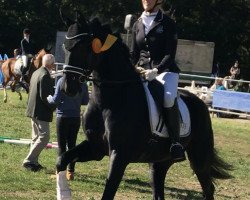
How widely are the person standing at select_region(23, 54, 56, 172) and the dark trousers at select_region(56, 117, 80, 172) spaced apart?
0.48 m

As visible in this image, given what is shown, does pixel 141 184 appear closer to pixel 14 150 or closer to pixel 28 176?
pixel 28 176

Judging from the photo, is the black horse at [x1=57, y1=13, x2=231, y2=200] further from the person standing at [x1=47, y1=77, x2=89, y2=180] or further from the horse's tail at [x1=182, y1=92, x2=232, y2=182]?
the person standing at [x1=47, y1=77, x2=89, y2=180]

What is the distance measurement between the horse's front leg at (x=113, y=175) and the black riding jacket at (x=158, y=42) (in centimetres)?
124

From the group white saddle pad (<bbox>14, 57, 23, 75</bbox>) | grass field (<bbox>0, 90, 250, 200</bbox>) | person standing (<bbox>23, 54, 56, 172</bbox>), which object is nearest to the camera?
grass field (<bbox>0, 90, 250, 200</bbox>)

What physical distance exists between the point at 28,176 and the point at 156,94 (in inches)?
143

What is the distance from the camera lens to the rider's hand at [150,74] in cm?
703

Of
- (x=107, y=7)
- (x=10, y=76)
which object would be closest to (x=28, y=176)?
(x=10, y=76)

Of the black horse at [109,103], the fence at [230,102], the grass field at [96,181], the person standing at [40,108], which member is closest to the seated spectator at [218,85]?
the fence at [230,102]

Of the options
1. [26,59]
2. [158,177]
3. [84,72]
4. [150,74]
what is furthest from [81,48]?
[26,59]

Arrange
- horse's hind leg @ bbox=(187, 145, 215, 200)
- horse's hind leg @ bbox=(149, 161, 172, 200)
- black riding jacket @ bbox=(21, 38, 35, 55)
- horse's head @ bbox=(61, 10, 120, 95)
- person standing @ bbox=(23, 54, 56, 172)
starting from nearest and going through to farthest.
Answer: horse's head @ bbox=(61, 10, 120, 95)
horse's hind leg @ bbox=(149, 161, 172, 200)
horse's hind leg @ bbox=(187, 145, 215, 200)
person standing @ bbox=(23, 54, 56, 172)
black riding jacket @ bbox=(21, 38, 35, 55)

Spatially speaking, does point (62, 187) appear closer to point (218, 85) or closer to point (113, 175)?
point (113, 175)

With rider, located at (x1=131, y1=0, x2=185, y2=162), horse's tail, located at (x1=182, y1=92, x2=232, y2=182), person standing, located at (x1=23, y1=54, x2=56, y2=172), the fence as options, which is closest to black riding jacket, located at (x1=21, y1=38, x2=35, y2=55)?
the fence

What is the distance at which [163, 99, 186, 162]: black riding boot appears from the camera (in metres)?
7.22

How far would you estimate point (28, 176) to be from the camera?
9914 mm
